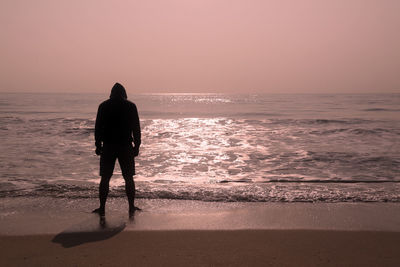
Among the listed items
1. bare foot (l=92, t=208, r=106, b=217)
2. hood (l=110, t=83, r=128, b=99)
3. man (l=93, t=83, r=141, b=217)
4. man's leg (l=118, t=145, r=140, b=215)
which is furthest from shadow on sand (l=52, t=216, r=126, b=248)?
hood (l=110, t=83, r=128, b=99)

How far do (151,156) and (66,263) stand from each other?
8.25 metres

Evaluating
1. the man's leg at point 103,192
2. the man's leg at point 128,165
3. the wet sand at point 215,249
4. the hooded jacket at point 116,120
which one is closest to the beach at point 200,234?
the wet sand at point 215,249

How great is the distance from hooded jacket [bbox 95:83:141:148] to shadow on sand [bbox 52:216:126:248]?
110cm

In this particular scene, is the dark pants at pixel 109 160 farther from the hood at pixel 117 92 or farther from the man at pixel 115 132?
the hood at pixel 117 92

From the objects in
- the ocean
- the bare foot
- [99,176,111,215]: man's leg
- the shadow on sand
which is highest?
[99,176,111,215]: man's leg

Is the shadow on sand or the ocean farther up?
the shadow on sand

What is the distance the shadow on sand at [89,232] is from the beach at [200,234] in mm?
11

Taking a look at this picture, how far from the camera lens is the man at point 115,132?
530 centimetres

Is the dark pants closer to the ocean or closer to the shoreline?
the shoreline

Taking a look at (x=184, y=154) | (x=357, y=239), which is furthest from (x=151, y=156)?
(x=357, y=239)

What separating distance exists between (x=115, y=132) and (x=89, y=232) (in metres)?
1.49

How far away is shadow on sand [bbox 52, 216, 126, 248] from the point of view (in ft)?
13.5

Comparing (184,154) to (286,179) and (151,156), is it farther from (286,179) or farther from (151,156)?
(286,179)

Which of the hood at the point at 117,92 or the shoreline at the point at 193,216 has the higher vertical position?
the hood at the point at 117,92
